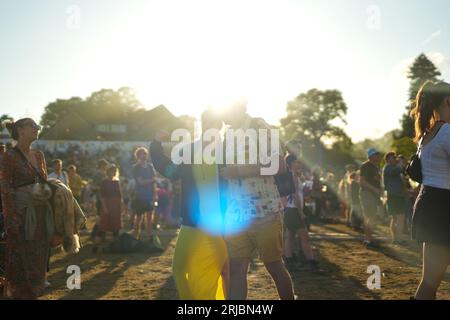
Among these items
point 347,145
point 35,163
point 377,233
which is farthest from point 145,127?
point 35,163

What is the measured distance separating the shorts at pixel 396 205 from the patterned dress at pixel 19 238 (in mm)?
8028

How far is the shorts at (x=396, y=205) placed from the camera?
10.7 metres

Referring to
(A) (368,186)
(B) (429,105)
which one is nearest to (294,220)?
(A) (368,186)

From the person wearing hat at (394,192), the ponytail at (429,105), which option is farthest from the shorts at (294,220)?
the person wearing hat at (394,192)

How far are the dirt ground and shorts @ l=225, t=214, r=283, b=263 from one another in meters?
2.05

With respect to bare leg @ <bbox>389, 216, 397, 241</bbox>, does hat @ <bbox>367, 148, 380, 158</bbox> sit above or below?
above

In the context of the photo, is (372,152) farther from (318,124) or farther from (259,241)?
(318,124)

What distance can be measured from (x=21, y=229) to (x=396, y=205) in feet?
27.2

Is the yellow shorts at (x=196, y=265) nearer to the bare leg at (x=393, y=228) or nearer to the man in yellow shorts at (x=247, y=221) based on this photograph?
the man in yellow shorts at (x=247, y=221)

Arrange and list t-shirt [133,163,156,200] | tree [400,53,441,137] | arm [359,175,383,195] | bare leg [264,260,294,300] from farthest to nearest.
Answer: tree [400,53,441,137]
t-shirt [133,163,156,200]
arm [359,175,383,195]
bare leg [264,260,294,300]

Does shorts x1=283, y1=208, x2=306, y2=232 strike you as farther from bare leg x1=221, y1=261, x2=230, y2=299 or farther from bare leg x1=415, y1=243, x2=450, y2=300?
bare leg x1=415, y1=243, x2=450, y2=300

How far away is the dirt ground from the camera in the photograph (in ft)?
20.1

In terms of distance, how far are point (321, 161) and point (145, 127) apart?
110 feet

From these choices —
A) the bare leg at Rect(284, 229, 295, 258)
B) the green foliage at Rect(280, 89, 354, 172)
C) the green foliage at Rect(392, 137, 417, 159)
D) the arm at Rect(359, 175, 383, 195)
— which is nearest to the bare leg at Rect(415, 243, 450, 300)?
the bare leg at Rect(284, 229, 295, 258)
